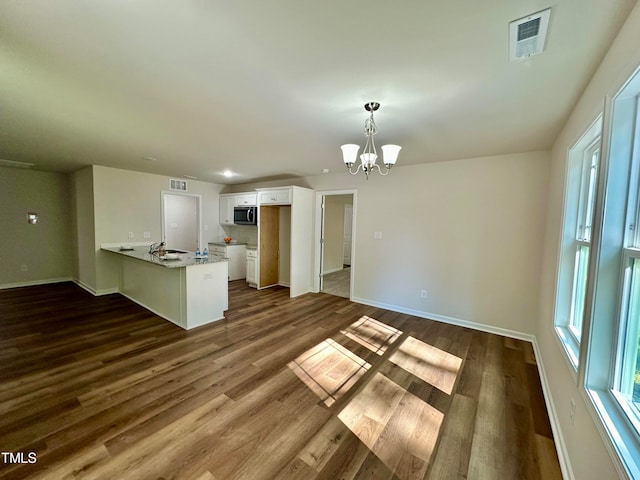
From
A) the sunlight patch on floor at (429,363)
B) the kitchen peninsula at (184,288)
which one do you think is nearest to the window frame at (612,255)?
the sunlight patch on floor at (429,363)

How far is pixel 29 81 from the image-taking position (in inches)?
70.7

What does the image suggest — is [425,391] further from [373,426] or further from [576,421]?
[576,421]

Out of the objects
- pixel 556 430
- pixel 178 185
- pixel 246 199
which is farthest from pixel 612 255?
pixel 178 185

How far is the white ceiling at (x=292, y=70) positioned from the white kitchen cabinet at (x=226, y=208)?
3.30 m

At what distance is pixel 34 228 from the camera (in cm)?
516

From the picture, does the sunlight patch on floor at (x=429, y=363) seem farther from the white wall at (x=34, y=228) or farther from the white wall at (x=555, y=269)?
the white wall at (x=34, y=228)

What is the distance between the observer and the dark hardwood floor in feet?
5.00

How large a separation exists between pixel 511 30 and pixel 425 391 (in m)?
2.56

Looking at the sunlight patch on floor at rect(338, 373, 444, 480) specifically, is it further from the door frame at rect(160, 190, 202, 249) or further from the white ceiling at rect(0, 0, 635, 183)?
the door frame at rect(160, 190, 202, 249)

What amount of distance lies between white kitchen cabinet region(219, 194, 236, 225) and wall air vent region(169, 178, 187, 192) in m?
0.90

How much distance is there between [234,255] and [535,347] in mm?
5588

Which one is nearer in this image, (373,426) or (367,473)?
(367,473)

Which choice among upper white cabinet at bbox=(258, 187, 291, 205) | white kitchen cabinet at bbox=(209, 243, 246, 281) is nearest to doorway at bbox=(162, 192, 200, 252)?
white kitchen cabinet at bbox=(209, 243, 246, 281)

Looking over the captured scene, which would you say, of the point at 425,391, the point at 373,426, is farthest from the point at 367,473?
the point at 425,391
